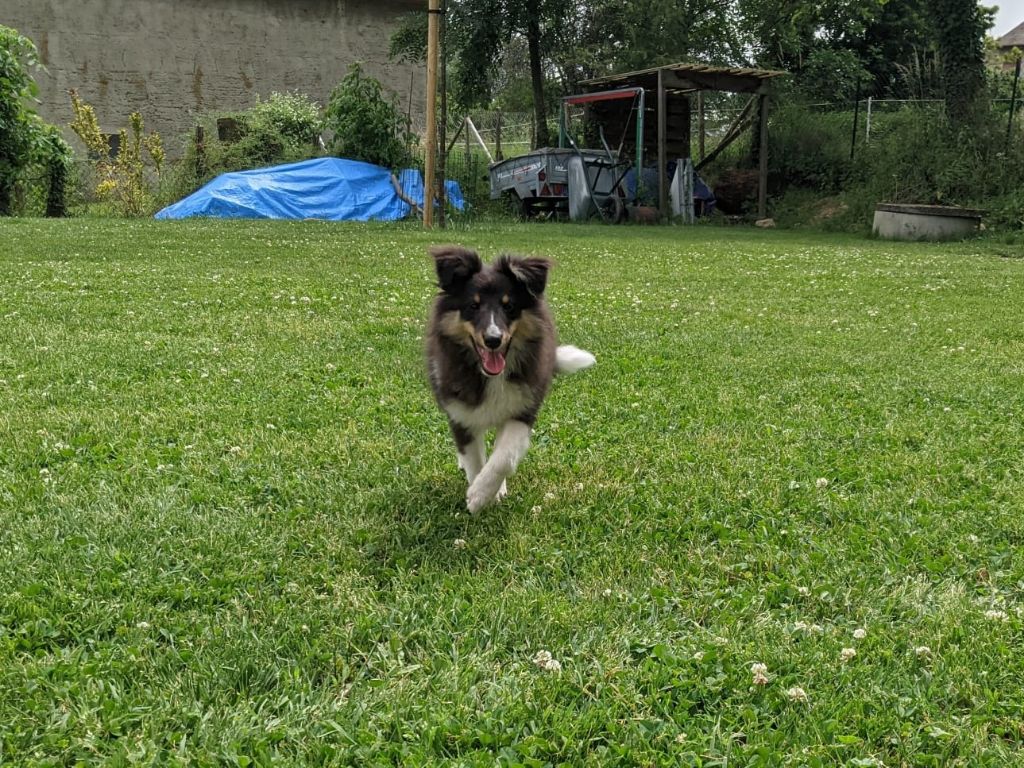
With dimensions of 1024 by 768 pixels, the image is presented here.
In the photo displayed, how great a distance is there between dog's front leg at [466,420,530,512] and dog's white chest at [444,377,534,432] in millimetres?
135

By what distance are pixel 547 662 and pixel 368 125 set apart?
2162cm

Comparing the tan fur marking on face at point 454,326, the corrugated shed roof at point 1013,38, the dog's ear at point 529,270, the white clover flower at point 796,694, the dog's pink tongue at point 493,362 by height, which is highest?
the corrugated shed roof at point 1013,38

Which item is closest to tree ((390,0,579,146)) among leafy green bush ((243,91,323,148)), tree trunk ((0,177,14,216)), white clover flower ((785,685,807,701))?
leafy green bush ((243,91,323,148))

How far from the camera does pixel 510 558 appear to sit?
3.18m

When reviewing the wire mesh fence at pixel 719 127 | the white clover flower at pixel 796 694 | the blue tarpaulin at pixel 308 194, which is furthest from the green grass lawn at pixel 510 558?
the wire mesh fence at pixel 719 127

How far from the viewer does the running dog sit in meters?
3.59

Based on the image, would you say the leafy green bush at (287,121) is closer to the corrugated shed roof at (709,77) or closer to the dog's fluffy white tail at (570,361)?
the corrugated shed roof at (709,77)

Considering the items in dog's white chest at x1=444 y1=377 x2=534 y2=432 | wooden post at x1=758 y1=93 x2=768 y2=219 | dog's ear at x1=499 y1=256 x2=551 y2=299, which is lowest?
dog's white chest at x1=444 y1=377 x2=534 y2=432

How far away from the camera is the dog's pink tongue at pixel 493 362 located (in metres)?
3.57

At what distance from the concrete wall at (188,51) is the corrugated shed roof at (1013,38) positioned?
40.7 m

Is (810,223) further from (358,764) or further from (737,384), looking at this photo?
(358,764)

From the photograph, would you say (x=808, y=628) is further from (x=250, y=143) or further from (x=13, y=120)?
(x=250, y=143)

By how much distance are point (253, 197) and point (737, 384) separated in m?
17.4

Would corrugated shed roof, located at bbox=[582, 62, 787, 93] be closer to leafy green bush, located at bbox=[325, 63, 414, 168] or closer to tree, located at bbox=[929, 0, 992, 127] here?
tree, located at bbox=[929, 0, 992, 127]
